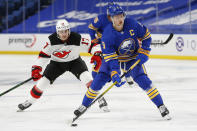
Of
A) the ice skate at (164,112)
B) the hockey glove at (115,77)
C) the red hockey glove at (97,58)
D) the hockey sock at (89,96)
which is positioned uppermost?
the red hockey glove at (97,58)

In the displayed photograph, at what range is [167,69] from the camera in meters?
8.30

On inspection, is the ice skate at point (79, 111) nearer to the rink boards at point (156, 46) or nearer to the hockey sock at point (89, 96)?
the hockey sock at point (89, 96)

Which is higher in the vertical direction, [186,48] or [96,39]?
[96,39]

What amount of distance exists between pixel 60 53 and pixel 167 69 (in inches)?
178

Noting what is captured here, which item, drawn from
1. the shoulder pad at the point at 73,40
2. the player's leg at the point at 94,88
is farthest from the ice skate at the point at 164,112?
the shoulder pad at the point at 73,40

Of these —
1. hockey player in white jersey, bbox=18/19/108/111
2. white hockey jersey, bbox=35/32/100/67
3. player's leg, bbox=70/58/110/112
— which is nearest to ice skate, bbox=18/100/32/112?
hockey player in white jersey, bbox=18/19/108/111

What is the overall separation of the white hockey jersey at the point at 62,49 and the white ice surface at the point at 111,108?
1.80 feet

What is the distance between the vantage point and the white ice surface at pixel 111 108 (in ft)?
11.4

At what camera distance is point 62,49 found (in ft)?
13.5

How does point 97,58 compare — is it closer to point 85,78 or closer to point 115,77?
point 85,78

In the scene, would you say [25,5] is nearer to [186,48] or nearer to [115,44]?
[186,48]

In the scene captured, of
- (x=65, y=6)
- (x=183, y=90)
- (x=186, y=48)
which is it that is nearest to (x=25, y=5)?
(x=65, y=6)

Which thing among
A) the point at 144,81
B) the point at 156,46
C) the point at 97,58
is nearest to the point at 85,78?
the point at 97,58

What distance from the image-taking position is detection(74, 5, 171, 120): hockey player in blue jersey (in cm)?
350
